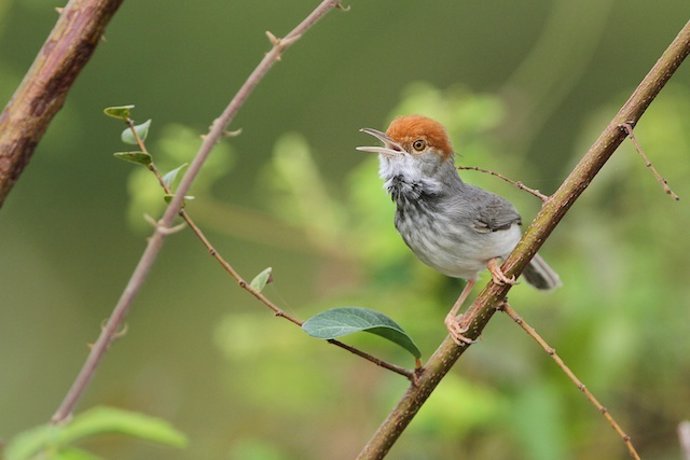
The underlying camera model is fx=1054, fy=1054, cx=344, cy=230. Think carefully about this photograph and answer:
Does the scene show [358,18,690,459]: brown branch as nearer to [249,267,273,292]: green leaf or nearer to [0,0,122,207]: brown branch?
[249,267,273,292]: green leaf

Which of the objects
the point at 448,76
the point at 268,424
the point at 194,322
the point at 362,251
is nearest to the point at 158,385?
the point at 268,424

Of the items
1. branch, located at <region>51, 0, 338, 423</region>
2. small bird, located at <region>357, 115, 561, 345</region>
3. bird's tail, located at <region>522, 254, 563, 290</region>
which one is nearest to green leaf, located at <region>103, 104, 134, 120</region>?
branch, located at <region>51, 0, 338, 423</region>

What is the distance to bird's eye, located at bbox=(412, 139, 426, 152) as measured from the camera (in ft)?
7.25

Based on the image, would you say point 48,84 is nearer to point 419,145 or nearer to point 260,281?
point 260,281

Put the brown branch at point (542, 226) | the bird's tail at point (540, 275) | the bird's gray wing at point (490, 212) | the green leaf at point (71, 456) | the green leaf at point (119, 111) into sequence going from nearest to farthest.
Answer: the brown branch at point (542, 226) < the green leaf at point (119, 111) < the green leaf at point (71, 456) < the bird's gray wing at point (490, 212) < the bird's tail at point (540, 275)

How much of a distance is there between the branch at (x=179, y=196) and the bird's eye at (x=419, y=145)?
26.1 inches

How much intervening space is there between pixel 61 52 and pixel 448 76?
416cm

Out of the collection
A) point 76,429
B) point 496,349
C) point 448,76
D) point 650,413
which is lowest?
point 76,429

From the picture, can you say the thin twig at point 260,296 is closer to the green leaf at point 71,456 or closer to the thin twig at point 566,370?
the thin twig at point 566,370

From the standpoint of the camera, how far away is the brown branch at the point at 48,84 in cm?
153

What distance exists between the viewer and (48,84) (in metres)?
1.54

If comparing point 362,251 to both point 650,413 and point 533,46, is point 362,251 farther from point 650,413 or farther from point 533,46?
point 533,46

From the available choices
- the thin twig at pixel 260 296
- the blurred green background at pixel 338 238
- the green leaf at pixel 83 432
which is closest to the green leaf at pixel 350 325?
the thin twig at pixel 260 296

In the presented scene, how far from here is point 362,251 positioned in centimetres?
275
